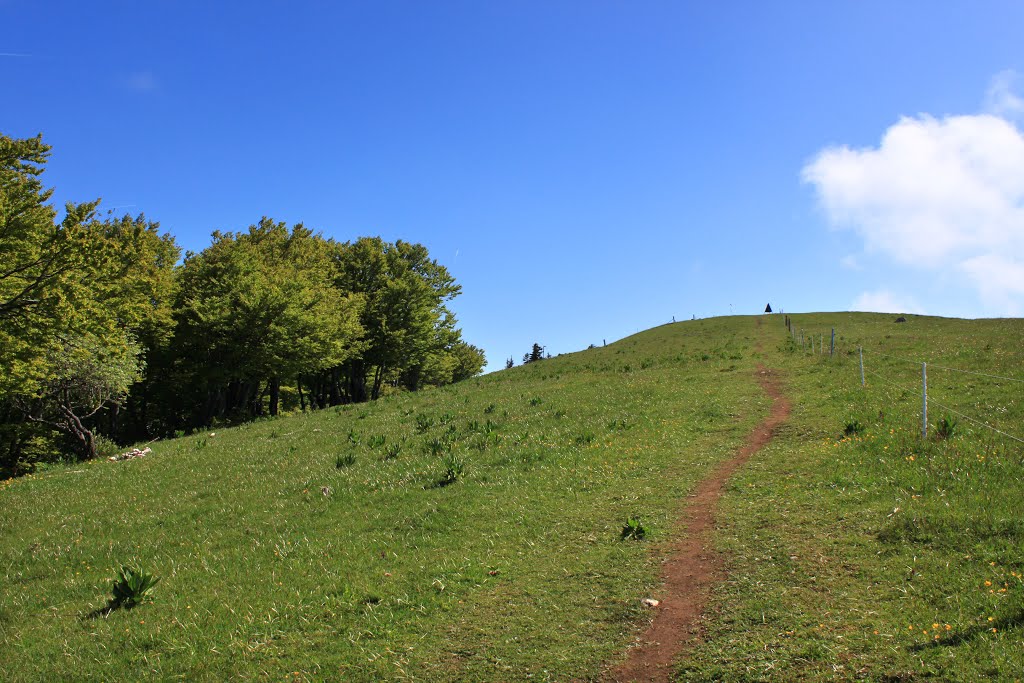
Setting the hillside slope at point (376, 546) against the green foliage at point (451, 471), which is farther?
the green foliage at point (451, 471)

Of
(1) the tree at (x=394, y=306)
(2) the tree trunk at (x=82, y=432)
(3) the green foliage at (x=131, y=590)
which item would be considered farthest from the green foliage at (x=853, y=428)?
(1) the tree at (x=394, y=306)

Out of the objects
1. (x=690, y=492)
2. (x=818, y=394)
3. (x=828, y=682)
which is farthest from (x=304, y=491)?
(x=818, y=394)

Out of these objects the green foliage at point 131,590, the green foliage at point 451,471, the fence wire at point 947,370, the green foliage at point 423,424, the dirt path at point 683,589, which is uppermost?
the fence wire at point 947,370

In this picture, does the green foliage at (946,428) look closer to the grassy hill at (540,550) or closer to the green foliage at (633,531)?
the grassy hill at (540,550)

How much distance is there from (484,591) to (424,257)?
220 feet

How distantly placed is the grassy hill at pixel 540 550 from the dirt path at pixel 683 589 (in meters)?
0.28

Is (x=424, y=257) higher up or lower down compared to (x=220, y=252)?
higher up

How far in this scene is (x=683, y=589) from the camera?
32.6 feet

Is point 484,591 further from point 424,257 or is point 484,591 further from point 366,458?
point 424,257

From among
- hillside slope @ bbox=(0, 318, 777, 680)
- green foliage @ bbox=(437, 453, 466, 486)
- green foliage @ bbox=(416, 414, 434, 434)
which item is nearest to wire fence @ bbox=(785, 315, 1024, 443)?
hillside slope @ bbox=(0, 318, 777, 680)

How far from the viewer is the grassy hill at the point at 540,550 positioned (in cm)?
846

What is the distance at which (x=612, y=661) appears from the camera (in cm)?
832

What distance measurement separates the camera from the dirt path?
8.13 meters

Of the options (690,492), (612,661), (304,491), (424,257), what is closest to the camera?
(612,661)
